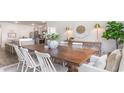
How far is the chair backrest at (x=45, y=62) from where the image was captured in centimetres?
156

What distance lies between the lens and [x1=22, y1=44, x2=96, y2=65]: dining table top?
1547 mm

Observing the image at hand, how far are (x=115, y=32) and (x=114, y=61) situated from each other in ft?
1.16

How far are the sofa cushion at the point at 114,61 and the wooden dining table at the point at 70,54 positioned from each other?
0.21 m

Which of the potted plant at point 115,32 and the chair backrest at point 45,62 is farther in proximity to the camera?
the chair backrest at point 45,62

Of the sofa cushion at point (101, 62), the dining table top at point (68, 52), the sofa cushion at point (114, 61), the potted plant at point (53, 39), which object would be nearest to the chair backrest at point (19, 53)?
the dining table top at point (68, 52)

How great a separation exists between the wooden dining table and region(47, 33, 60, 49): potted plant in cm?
5

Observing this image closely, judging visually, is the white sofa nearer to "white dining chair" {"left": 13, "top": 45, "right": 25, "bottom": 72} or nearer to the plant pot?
the plant pot

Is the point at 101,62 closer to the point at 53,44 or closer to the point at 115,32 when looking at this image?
the point at 115,32

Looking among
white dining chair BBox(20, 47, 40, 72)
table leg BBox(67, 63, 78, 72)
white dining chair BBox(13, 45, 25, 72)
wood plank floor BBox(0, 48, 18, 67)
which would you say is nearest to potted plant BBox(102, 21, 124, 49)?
table leg BBox(67, 63, 78, 72)

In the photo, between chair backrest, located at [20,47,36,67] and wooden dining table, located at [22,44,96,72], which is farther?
chair backrest, located at [20,47,36,67]

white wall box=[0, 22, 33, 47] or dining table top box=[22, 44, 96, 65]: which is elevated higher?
white wall box=[0, 22, 33, 47]

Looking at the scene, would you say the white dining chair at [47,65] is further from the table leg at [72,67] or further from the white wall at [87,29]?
the white wall at [87,29]
